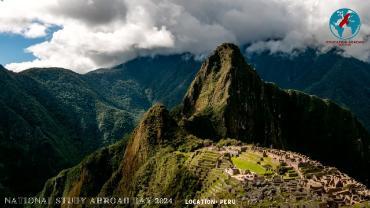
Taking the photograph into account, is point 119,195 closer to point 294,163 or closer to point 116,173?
point 116,173

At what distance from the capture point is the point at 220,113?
197 metres

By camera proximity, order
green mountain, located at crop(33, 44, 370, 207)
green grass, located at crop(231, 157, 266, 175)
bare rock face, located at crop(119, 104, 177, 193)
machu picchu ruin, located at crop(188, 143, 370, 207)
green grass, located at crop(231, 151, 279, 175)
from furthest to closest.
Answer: bare rock face, located at crop(119, 104, 177, 193), green grass, located at crop(231, 151, 279, 175), green grass, located at crop(231, 157, 266, 175), green mountain, located at crop(33, 44, 370, 207), machu picchu ruin, located at crop(188, 143, 370, 207)

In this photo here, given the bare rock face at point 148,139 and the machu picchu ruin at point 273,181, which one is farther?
the bare rock face at point 148,139

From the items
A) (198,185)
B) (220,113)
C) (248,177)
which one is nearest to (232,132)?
(220,113)

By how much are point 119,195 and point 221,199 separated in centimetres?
7066

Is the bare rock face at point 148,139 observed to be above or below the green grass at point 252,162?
above

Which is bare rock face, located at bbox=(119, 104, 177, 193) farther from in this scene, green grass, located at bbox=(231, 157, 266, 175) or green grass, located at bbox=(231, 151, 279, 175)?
green grass, located at bbox=(231, 157, 266, 175)

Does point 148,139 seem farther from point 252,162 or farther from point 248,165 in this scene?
point 248,165

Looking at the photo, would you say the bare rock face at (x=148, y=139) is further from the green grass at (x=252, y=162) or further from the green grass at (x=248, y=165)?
the green grass at (x=248, y=165)

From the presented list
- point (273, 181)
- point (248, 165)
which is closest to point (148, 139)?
point (248, 165)

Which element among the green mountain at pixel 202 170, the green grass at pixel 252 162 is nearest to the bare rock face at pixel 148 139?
the green mountain at pixel 202 170

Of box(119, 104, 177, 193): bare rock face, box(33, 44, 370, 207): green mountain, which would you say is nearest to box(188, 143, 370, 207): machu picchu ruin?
box(33, 44, 370, 207): green mountain

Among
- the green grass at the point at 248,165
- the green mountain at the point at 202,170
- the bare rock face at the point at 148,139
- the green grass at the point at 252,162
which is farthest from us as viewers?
the bare rock face at the point at 148,139

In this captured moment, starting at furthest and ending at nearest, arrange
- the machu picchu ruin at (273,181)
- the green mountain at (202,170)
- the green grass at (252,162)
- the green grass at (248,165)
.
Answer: the green grass at (252,162), the green grass at (248,165), the green mountain at (202,170), the machu picchu ruin at (273,181)
